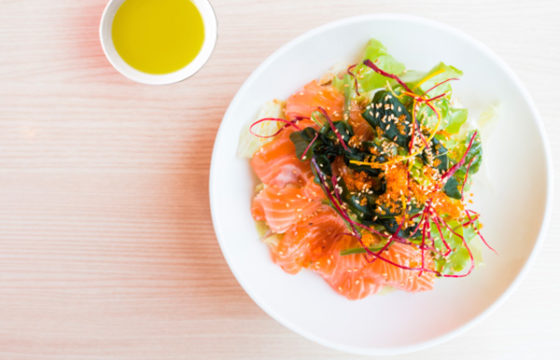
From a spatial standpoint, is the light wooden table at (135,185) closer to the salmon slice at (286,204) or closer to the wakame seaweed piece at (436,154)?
the salmon slice at (286,204)

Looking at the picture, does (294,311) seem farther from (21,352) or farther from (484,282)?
(21,352)

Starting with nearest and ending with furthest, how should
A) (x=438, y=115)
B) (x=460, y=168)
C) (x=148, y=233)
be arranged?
1. (x=438, y=115)
2. (x=460, y=168)
3. (x=148, y=233)

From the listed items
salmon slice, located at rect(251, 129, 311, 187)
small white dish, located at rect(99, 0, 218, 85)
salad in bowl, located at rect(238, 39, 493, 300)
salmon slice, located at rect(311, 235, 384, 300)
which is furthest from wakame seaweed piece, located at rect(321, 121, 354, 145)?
small white dish, located at rect(99, 0, 218, 85)

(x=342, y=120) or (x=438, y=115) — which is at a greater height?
(x=438, y=115)

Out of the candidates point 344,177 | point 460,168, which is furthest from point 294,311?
point 460,168

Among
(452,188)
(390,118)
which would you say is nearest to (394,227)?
(452,188)

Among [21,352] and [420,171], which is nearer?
[420,171]

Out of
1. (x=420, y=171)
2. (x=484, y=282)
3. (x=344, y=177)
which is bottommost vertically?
(x=484, y=282)
